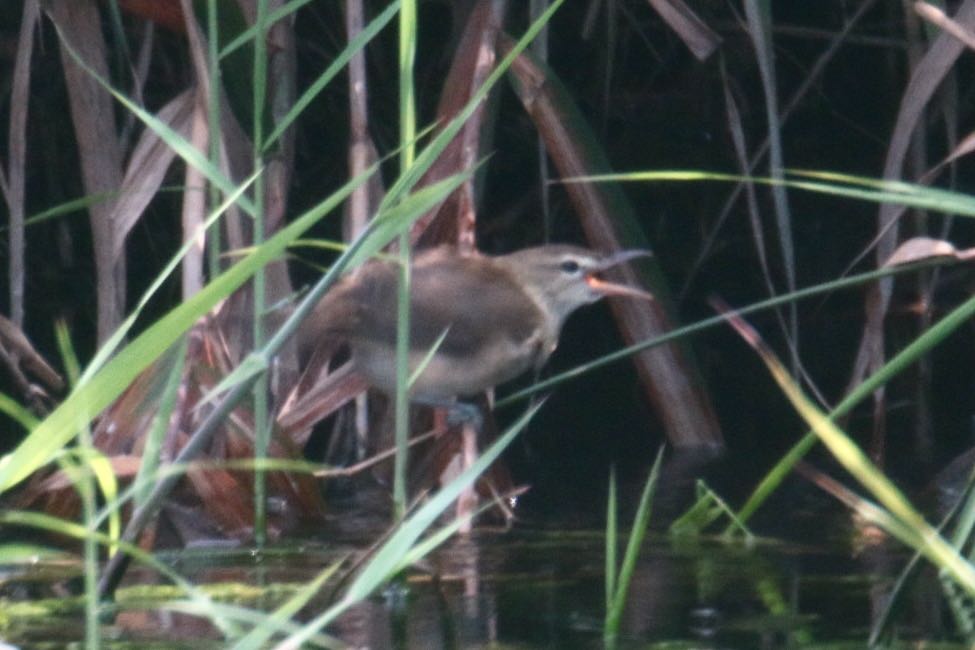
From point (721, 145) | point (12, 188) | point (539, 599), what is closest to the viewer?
point (539, 599)

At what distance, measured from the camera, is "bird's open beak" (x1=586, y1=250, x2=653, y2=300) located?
4.39m

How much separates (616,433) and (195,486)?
175 centimetres

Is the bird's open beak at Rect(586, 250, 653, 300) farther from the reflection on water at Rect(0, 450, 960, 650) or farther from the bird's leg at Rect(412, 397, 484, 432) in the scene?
the reflection on water at Rect(0, 450, 960, 650)

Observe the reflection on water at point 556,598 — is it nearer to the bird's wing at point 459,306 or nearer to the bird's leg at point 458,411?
the bird's leg at point 458,411

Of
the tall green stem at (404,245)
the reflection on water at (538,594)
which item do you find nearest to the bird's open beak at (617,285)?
the reflection on water at (538,594)

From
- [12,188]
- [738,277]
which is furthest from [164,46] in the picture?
[738,277]

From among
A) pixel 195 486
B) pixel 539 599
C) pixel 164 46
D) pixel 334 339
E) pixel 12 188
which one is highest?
pixel 164 46

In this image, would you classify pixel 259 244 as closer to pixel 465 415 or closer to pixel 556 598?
pixel 556 598

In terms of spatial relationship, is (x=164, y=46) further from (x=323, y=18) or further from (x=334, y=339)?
(x=334, y=339)

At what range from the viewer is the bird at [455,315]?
4008mm

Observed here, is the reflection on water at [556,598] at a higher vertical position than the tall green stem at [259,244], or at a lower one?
lower

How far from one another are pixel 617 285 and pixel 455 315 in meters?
0.57

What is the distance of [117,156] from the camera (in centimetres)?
431

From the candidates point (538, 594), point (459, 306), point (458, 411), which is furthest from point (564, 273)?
point (538, 594)
